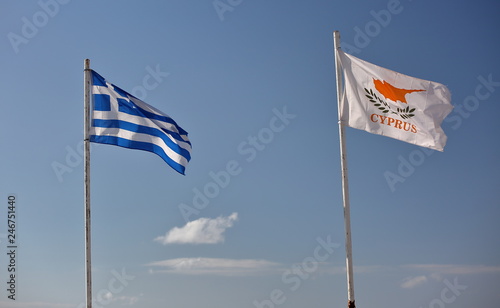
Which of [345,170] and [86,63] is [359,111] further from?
[86,63]

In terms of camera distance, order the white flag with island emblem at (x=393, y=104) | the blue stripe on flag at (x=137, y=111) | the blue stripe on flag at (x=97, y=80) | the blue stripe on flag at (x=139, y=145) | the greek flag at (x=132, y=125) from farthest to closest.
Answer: the blue stripe on flag at (x=137, y=111) < the blue stripe on flag at (x=97, y=80) < the greek flag at (x=132, y=125) < the blue stripe on flag at (x=139, y=145) < the white flag with island emblem at (x=393, y=104)

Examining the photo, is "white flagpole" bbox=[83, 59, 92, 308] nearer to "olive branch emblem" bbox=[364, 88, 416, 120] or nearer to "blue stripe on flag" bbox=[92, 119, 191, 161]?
"blue stripe on flag" bbox=[92, 119, 191, 161]

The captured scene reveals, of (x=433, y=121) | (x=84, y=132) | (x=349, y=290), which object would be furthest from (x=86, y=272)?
(x=433, y=121)

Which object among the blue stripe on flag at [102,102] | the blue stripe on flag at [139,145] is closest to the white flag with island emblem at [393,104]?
the blue stripe on flag at [139,145]

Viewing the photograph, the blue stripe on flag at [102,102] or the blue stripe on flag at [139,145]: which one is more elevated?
the blue stripe on flag at [102,102]

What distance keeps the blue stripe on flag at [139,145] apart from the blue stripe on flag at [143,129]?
40 centimetres

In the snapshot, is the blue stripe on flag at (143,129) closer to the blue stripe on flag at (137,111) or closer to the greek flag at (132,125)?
the greek flag at (132,125)

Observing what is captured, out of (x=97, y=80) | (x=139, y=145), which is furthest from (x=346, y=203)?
(x=97, y=80)

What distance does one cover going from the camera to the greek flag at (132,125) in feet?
82.4

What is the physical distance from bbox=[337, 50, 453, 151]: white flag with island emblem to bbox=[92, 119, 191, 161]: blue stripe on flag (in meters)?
6.36

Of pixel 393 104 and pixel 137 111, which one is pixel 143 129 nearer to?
pixel 137 111

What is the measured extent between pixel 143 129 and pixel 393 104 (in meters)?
9.13

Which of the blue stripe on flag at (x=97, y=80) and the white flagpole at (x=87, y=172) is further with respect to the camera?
the blue stripe on flag at (x=97, y=80)

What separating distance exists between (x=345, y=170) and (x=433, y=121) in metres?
3.62
